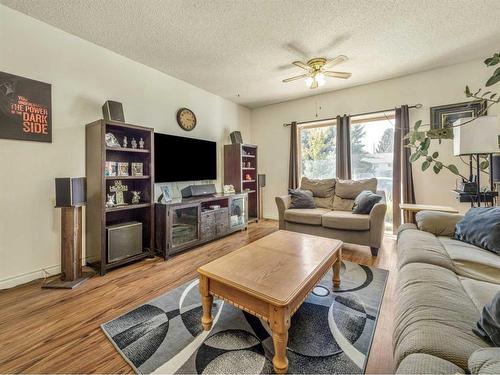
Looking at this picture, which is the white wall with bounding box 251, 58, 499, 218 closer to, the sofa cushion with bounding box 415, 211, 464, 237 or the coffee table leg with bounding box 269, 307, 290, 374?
the sofa cushion with bounding box 415, 211, 464, 237

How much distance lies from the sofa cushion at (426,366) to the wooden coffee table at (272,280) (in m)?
0.53

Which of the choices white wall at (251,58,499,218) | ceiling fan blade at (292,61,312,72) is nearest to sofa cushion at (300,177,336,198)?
white wall at (251,58,499,218)

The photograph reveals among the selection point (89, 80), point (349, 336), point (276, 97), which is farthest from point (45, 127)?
point (276, 97)

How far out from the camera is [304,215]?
330 centimetres

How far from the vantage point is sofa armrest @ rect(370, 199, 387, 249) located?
9.12 ft

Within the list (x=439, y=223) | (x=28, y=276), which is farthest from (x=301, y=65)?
(x=28, y=276)

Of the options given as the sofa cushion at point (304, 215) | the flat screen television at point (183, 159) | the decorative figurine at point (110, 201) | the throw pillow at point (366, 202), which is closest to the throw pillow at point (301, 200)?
the sofa cushion at point (304, 215)

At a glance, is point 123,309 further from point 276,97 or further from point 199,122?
point 276,97

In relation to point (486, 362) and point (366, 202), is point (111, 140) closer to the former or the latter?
point (486, 362)

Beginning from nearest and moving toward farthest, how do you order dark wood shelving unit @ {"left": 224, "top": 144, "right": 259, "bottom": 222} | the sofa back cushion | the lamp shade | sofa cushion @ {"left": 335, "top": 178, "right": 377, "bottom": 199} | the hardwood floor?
the hardwood floor, the lamp shade, sofa cushion @ {"left": 335, "top": 178, "right": 377, "bottom": 199}, the sofa back cushion, dark wood shelving unit @ {"left": 224, "top": 144, "right": 259, "bottom": 222}

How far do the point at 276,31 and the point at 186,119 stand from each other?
1942 mm

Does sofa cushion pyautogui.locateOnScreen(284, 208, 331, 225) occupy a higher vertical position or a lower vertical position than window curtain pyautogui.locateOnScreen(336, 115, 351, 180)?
lower

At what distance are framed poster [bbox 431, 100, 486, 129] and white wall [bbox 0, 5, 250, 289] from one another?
425cm

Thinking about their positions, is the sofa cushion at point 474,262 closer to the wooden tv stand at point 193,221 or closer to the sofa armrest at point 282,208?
the sofa armrest at point 282,208
